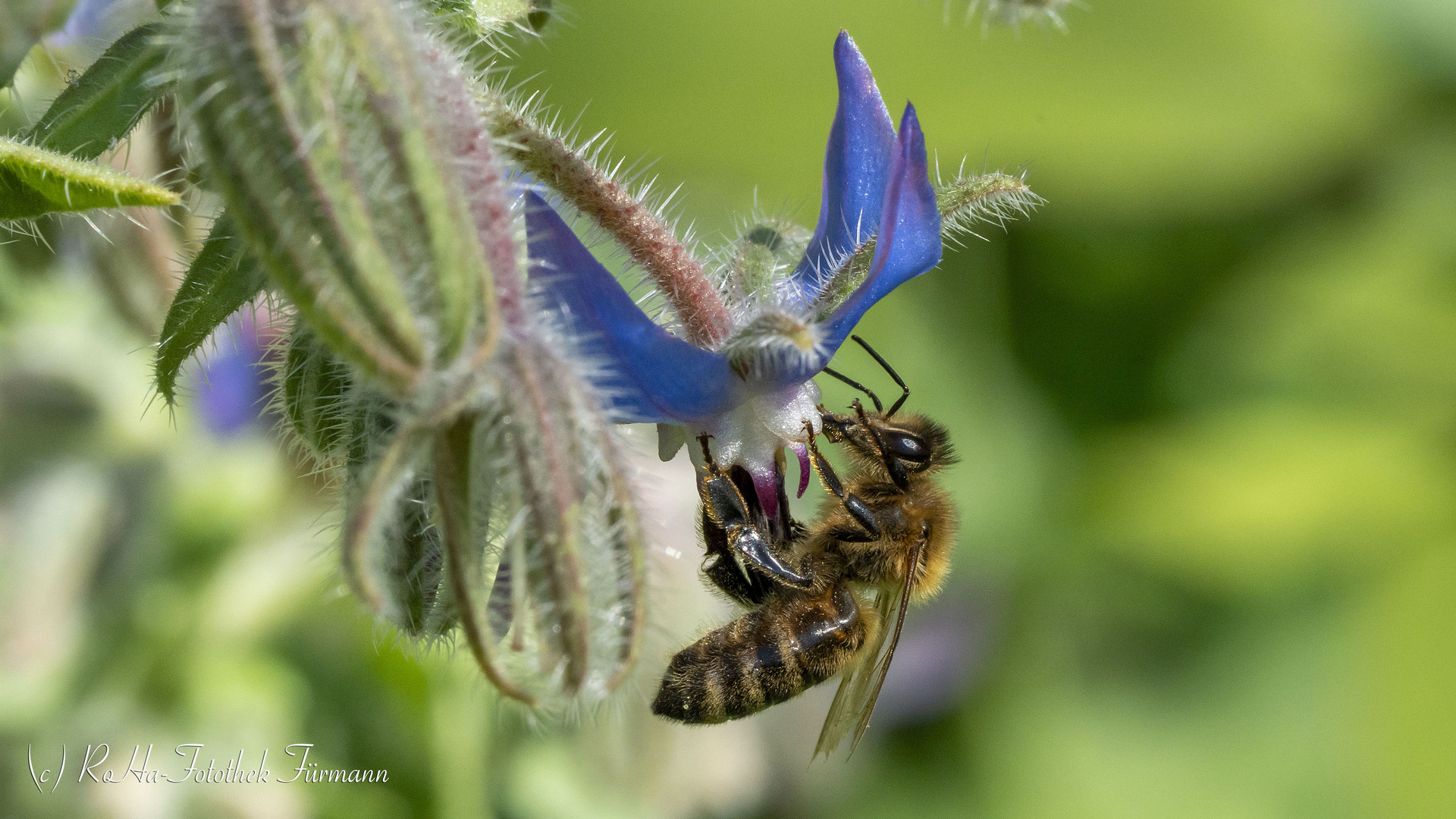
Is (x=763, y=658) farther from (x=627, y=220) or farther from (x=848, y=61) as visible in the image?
(x=848, y=61)

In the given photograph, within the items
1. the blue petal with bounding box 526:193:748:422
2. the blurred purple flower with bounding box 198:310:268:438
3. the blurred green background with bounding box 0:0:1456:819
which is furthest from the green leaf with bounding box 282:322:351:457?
the blurred green background with bounding box 0:0:1456:819

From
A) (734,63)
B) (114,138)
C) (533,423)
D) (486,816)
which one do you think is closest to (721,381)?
(533,423)

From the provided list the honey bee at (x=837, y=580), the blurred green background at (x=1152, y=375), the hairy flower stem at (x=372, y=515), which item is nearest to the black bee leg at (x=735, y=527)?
the honey bee at (x=837, y=580)

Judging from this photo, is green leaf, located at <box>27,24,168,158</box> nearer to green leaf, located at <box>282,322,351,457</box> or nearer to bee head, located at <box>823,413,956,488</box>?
green leaf, located at <box>282,322,351,457</box>

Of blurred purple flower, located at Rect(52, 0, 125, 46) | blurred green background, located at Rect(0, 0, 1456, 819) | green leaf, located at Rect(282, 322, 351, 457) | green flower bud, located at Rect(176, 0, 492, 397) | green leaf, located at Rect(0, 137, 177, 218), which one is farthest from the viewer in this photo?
blurred green background, located at Rect(0, 0, 1456, 819)

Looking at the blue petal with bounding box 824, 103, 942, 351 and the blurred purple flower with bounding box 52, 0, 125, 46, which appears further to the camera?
the blurred purple flower with bounding box 52, 0, 125, 46

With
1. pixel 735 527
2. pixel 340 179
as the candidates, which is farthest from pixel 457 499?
pixel 735 527

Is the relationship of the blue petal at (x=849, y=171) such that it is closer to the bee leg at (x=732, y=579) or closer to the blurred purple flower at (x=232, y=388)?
the bee leg at (x=732, y=579)
